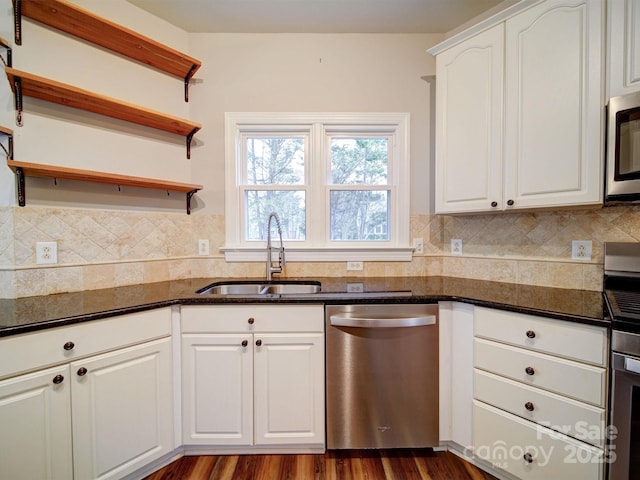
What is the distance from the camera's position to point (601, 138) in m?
1.27

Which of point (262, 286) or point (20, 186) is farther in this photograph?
point (262, 286)

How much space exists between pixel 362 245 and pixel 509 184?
1.02m

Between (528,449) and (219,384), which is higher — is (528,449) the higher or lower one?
the lower one

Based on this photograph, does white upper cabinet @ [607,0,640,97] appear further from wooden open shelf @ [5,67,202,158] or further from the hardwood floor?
wooden open shelf @ [5,67,202,158]

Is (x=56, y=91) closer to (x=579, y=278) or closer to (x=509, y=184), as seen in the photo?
(x=509, y=184)

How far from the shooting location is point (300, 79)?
2084 mm

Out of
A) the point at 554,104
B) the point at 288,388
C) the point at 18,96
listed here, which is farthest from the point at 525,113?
the point at 18,96

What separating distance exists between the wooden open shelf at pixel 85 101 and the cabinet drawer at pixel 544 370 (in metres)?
2.28

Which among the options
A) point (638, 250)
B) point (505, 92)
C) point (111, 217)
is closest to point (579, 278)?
point (638, 250)

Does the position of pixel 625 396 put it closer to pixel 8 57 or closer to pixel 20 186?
pixel 20 186

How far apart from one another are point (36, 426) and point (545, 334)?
7.21 feet

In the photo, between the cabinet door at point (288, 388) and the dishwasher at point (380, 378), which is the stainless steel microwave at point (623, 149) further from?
the cabinet door at point (288, 388)

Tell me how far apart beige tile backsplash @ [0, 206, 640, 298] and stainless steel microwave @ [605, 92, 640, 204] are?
1.18ft

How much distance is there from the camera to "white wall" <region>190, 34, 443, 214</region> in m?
2.07
